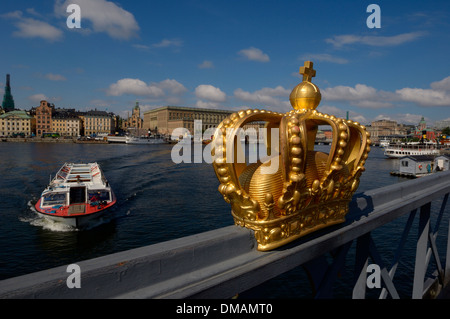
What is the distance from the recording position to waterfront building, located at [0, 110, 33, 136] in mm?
108075

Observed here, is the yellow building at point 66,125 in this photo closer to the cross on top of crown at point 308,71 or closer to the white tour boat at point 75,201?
the white tour boat at point 75,201

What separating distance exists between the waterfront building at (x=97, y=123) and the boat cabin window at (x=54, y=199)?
111 metres

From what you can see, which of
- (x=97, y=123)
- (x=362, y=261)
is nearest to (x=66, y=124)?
(x=97, y=123)

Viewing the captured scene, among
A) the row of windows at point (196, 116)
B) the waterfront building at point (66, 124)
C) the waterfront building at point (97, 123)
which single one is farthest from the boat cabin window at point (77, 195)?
the row of windows at point (196, 116)

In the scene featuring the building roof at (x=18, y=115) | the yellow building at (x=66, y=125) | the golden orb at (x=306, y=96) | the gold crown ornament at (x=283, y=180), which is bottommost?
the gold crown ornament at (x=283, y=180)

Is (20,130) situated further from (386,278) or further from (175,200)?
(386,278)

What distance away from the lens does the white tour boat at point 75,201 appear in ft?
48.3

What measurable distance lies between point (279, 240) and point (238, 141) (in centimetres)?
76

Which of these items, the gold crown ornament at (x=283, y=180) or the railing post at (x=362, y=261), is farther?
the railing post at (x=362, y=261)

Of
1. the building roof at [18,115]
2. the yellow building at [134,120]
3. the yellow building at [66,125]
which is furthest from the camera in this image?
the yellow building at [134,120]

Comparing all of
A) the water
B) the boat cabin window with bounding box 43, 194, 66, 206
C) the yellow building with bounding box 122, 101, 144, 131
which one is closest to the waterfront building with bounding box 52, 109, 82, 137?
the yellow building with bounding box 122, 101, 144, 131

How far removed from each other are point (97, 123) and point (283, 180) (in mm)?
130907

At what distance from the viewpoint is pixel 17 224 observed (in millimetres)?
15398

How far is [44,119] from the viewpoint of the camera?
361 feet
